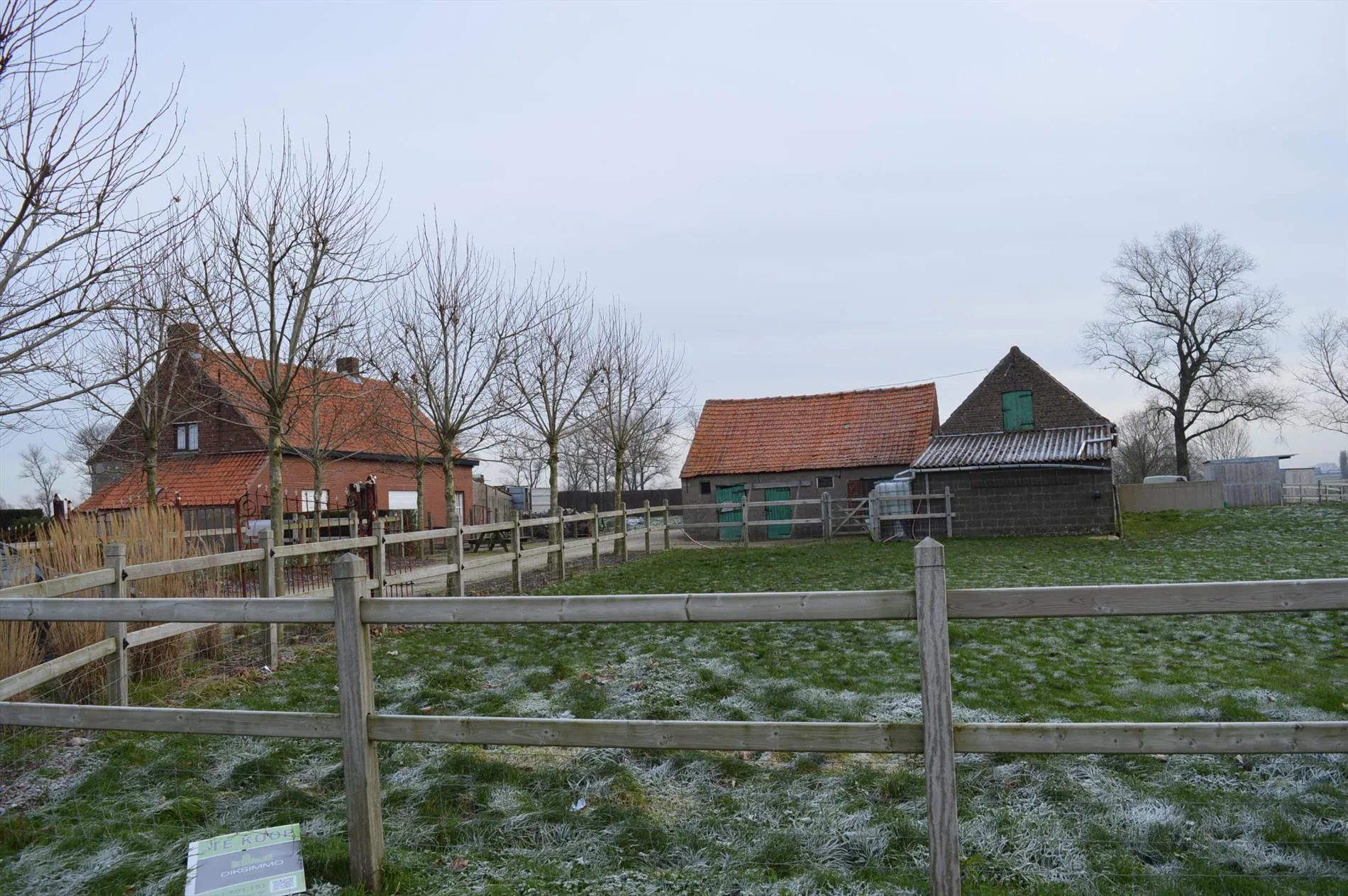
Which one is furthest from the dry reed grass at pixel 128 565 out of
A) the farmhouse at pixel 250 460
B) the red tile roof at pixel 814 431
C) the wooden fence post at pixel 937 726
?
the red tile roof at pixel 814 431

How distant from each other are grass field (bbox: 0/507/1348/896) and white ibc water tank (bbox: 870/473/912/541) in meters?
17.6

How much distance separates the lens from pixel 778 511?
32.0 m

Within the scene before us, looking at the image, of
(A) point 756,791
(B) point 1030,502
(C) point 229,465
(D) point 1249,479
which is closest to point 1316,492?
(D) point 1249,479

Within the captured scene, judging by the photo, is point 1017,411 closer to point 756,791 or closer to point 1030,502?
point 1030,502

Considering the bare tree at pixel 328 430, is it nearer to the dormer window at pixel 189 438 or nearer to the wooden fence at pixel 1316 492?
the dormer window at pixel 189 438

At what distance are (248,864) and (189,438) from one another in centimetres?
3086

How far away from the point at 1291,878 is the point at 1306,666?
432cm

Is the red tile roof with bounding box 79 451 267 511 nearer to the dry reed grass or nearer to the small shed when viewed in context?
the dry reed grass

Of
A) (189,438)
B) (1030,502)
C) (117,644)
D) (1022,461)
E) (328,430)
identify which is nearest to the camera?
(117,644)

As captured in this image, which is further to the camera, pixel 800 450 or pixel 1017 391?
pixel 800 450

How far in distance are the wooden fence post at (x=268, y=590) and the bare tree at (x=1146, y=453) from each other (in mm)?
57115

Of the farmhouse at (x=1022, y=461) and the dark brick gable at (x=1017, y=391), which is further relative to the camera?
the dark brick gable at (x=1017, y=391)

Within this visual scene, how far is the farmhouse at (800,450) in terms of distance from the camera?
31.6 metres

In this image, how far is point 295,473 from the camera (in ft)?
94.3
